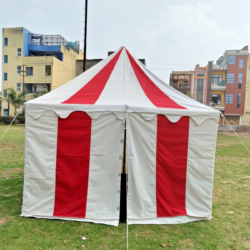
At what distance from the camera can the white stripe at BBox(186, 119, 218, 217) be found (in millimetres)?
3531

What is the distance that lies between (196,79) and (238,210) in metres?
35.0

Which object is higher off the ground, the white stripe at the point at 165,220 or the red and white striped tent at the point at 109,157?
the red and white striped tent at the point at 109,157

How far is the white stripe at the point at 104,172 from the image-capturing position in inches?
132

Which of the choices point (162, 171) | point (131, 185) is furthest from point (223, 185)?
point (131, 185)

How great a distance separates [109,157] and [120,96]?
1039 mm

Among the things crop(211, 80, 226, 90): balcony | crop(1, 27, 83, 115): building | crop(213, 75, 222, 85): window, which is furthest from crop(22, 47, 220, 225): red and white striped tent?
crop(213, 75, 222, 85): window

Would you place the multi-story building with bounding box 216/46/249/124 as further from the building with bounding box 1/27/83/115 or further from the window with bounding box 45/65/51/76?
the window with bounding box 45/65/51/76

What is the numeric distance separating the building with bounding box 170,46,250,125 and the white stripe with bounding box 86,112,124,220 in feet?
110

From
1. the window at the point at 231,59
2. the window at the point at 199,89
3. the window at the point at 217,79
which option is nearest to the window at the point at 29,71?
the window at the point at 199,89

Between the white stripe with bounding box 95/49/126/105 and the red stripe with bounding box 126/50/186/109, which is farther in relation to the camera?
the red stripe with bounding box 126/50/186/109

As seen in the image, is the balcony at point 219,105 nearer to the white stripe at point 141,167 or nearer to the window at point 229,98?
the window at point 229,98

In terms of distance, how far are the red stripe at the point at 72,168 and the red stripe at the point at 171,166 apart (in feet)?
3.72

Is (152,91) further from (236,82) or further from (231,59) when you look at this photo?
(231,59)

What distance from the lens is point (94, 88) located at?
390 cm
